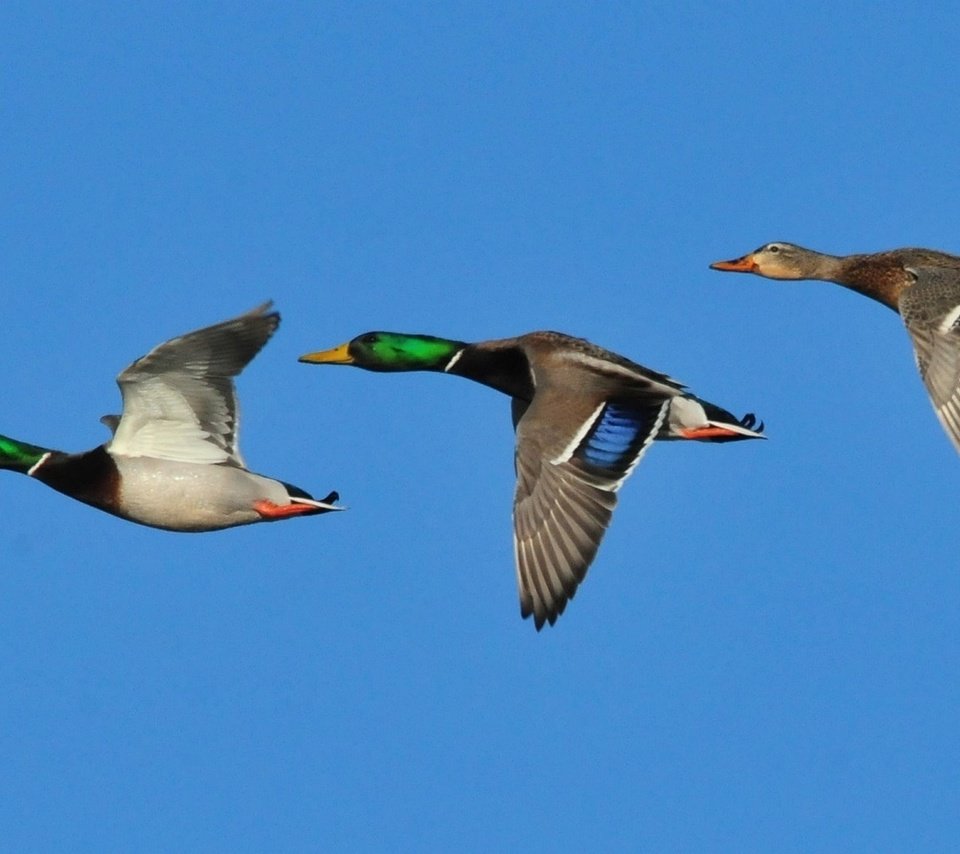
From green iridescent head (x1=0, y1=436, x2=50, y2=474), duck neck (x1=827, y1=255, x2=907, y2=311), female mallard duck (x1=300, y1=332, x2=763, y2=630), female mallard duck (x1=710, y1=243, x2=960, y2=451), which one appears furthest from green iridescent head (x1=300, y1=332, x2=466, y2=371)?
duck neck (x1=827, y1=255, x2=907, y2=311)

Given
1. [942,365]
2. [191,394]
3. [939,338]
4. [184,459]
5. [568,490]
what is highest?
[939,338]

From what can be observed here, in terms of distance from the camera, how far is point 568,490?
12992mm

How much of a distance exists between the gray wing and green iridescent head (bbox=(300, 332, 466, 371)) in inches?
118

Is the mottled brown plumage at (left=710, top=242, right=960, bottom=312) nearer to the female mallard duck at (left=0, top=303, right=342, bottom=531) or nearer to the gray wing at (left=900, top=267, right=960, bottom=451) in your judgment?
the gray wing at (left=900, top=267, right=960, bottom=451)

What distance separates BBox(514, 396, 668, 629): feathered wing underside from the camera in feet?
41.6

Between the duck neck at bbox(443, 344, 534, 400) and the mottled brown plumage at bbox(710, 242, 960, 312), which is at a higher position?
the mottled brown plumage at bbox(710, 242, 960, 312)

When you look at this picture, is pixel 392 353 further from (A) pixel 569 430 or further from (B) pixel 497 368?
(A) pixel 569 430

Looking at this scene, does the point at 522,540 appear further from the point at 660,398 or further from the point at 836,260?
the point at 836,260

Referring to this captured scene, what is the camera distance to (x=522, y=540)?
13.0 meters

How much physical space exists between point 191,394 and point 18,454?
1437 millimetres

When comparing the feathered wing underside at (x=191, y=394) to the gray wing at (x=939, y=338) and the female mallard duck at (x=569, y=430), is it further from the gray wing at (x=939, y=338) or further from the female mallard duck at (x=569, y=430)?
the gray wing at (x=939, y=338)

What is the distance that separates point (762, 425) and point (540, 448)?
195cm

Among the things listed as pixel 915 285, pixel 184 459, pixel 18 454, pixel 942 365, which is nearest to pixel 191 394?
pixel 184 459

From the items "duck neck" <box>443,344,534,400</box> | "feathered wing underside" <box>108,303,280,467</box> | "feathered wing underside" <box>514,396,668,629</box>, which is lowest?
"feathered wing underside" <box>514,396,668,629</box>
